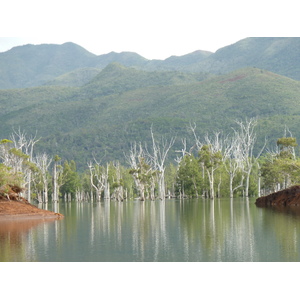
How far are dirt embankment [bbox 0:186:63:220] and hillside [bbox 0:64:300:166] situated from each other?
265ft

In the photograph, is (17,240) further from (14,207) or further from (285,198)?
(285,198)

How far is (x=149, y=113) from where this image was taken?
487ft

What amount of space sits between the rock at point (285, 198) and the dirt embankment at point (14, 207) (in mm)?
18876

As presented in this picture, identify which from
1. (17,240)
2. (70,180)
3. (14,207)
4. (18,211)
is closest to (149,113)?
(70,180)

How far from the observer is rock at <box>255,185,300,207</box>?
39.5 metres

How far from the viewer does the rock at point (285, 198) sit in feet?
129

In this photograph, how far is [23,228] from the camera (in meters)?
25.0

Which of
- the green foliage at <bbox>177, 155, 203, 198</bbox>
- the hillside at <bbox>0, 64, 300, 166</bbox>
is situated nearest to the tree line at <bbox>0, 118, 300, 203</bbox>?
the green foliage at <bbox>177, 155, 203, 198</bbox>

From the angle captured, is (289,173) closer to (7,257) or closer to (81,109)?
(7,257)

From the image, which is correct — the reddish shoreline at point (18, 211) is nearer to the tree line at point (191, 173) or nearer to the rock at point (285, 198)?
the tree line at point (191, 173)

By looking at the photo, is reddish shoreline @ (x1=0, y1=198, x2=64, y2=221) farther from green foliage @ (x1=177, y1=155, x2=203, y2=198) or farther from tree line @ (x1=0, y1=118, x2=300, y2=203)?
green foliage @ (x1=177, y1=155, x2=203, y2=198)

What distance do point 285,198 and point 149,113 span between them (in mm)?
109161
